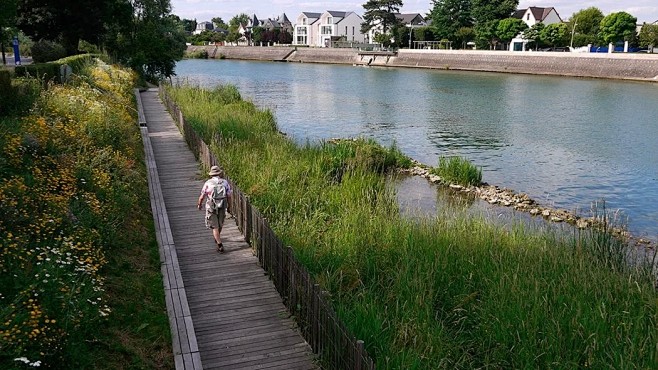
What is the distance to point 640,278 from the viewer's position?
330 inches

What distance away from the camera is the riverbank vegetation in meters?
5.36

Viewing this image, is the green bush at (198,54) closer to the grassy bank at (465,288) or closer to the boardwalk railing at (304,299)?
the grassy bank at (465,288)

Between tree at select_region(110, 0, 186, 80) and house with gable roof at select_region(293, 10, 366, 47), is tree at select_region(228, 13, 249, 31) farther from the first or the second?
tree at select_region(110, 0, 186, 80)

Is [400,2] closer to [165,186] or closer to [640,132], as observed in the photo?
[640,132]

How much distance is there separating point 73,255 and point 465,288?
5.44 m

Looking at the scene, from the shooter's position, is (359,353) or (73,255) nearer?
(359,353)

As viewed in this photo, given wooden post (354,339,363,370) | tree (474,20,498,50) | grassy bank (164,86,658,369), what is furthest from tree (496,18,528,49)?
wooden post (354,339,363,370)

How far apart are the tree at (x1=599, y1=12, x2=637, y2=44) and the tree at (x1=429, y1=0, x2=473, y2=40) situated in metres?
24.6

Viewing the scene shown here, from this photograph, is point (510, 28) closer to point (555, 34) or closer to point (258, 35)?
point (555, 34)

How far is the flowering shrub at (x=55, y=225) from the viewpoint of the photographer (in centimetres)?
520

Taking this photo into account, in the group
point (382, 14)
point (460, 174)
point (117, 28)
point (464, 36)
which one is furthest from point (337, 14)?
point (460, 174)

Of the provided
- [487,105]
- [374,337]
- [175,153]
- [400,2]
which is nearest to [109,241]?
[374,337]

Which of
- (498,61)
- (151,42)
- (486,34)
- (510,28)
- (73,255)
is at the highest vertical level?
(510,28)

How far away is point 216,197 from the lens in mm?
9617
